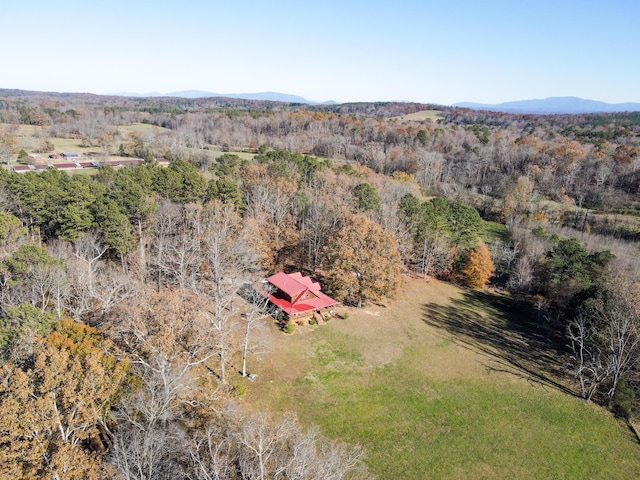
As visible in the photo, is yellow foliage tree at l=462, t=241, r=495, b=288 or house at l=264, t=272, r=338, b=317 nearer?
house at l=264, t=272, r=338, b=317

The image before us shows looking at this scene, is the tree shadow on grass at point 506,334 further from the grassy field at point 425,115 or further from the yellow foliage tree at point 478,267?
the grassy field at point 425,115

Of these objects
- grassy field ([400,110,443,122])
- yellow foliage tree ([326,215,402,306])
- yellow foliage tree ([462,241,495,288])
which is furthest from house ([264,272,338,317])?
grassy field ([400,110,443,122])

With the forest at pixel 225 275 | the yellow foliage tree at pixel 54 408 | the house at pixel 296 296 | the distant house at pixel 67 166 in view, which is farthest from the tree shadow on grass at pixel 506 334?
the distant house at pixel 67 166

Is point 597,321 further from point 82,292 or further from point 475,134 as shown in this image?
point 475,134

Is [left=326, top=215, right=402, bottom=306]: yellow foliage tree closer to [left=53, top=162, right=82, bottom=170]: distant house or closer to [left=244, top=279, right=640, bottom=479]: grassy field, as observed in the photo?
[left=244, top=279, right=640, bottom=479]: grassy field

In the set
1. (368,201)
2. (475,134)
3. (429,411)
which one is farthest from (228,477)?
(475,134)

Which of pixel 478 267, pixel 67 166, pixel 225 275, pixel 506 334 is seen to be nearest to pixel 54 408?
pixel 225 275
